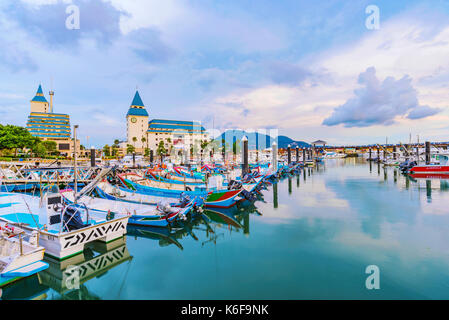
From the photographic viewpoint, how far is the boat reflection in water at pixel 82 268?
23.1 ft

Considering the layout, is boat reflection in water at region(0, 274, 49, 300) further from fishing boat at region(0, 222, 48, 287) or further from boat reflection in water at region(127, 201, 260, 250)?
boat reflection in water at region(127, 201, 260, 250)

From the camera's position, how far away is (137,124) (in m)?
101

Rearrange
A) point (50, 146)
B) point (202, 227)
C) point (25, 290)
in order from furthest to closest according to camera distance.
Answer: point (50, 146)
point (202, 227)
point (25, 290)

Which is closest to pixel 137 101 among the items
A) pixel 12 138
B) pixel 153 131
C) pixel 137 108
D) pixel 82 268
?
pixel 137 108

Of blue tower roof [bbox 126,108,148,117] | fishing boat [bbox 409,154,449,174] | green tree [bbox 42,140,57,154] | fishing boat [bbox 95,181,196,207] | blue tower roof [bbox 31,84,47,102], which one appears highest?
blue tower roof [bbox 31,84,47,102]

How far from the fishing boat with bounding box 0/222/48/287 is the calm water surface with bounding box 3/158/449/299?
2.56ft

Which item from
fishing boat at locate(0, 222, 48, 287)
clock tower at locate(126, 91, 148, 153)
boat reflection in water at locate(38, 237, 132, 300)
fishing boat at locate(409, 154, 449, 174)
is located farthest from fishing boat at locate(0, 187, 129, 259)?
clock tower at locate(126, 91, 148, 153)

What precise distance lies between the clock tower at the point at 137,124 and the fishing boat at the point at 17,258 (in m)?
93.3

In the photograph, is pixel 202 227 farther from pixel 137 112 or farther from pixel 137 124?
pixel 137 112

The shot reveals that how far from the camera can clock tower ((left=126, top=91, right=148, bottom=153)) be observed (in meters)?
99.2

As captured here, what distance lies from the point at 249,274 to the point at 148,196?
10322mm

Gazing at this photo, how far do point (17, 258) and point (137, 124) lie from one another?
334 ft

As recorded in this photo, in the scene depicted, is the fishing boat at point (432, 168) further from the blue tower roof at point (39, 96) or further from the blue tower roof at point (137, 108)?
the blue tower roof at point (39, 96)

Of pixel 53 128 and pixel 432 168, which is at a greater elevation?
pixel 53 128
